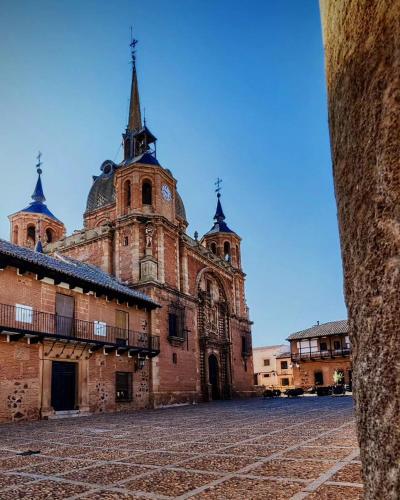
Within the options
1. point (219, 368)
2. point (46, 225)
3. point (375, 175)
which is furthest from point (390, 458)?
point (46, 225)

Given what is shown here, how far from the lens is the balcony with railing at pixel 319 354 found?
43369mm

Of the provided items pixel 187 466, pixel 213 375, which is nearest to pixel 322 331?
pixel 213 375

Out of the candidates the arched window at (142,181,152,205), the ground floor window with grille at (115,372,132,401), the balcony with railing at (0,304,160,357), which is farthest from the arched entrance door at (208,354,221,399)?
the arched window at (142,181,152,205)

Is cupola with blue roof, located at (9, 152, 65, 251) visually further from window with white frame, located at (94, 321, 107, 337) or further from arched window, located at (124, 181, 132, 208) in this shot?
window with white frame, located at (94, 321, 107, 337)

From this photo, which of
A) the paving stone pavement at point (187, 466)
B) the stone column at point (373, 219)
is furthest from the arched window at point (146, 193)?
the stone column at point (373, 219)

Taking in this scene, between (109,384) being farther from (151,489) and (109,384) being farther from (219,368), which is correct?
(151,489)

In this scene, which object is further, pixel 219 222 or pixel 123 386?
pixel 219 222

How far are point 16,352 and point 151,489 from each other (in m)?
13.2

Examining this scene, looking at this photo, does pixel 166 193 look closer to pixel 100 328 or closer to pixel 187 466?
pixel 100 328

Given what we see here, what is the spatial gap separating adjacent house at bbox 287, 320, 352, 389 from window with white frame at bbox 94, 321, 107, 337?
29422 millimetres

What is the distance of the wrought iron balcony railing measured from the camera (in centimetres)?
4335

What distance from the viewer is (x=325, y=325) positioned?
47906 millimetres

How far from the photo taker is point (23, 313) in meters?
16.9

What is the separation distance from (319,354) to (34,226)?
3105 centimetres
